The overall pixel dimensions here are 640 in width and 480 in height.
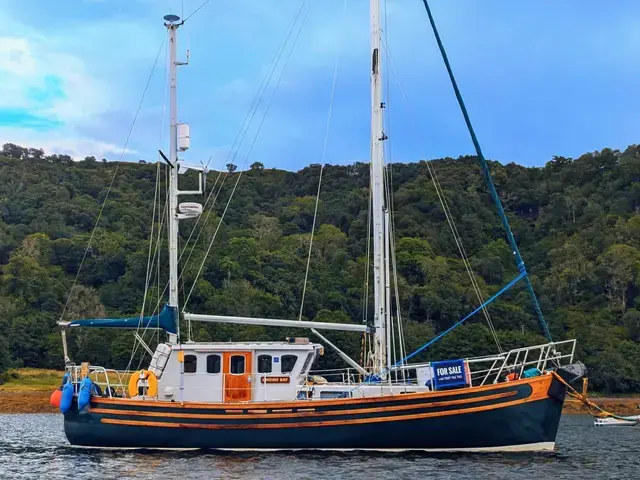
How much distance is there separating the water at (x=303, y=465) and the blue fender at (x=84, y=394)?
145 centimetres

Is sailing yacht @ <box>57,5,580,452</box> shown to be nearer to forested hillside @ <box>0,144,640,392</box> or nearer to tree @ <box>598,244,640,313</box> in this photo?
forested hillside @ <box>0,144,640,392</box>

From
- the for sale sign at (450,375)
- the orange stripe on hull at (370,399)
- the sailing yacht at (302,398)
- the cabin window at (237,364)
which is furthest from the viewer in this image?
the cabin window at (237,364)

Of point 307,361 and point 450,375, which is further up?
point 307,361

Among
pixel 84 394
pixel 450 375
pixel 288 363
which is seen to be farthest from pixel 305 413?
pixel 84 394

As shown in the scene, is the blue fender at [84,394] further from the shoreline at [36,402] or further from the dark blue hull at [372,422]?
the shoreline at [36,402]

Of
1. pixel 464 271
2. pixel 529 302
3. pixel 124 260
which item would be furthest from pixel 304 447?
pixel 124 260

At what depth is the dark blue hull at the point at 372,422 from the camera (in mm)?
23984

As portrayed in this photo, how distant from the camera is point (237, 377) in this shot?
2595 centimetres

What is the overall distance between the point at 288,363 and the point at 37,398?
3882 centimetres

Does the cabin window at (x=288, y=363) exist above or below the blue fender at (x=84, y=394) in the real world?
above

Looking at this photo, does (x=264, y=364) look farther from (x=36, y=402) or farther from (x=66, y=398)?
(x=36, y=402)

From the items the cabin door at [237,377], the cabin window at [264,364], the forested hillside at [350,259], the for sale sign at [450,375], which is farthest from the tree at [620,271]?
the cabin door at [237,377]

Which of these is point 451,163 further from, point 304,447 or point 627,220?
point 304,447

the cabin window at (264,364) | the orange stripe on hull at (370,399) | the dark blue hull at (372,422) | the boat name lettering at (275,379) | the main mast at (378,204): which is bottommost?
the dark blue hull at (372,422)
